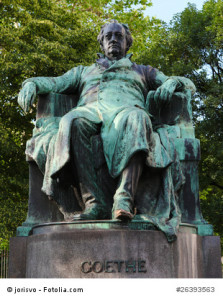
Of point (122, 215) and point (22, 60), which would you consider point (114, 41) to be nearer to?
point (122, 215)

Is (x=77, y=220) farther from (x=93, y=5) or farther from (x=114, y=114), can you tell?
(x=93, y=5)

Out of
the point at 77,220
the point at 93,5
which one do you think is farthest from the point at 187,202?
the point at 93,5

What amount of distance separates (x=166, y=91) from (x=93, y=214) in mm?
1556

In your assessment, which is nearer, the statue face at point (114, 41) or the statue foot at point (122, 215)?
the statue foot at point (122, 215)

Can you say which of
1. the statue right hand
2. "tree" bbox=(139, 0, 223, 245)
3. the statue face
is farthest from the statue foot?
"tree" bbox=(139, 0, 223, 245)

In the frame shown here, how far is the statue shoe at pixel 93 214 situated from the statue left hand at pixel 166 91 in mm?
1398

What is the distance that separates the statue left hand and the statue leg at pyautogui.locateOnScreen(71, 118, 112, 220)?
952mm

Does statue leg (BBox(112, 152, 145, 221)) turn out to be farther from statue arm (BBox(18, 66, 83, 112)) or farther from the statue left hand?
statue arm (BBox(18, 66, 83, 112))

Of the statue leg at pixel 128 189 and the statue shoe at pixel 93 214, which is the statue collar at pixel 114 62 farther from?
the statue shoe at pixel 93 214

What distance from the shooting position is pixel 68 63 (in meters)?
14.6

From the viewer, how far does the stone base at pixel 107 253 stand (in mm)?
4270

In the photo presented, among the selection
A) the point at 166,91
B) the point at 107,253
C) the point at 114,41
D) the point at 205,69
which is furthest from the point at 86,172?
the point at 205,69

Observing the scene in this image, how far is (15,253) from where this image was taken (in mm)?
5195

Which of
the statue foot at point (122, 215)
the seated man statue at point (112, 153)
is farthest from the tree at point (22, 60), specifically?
the statue foot at point (122, 215)
